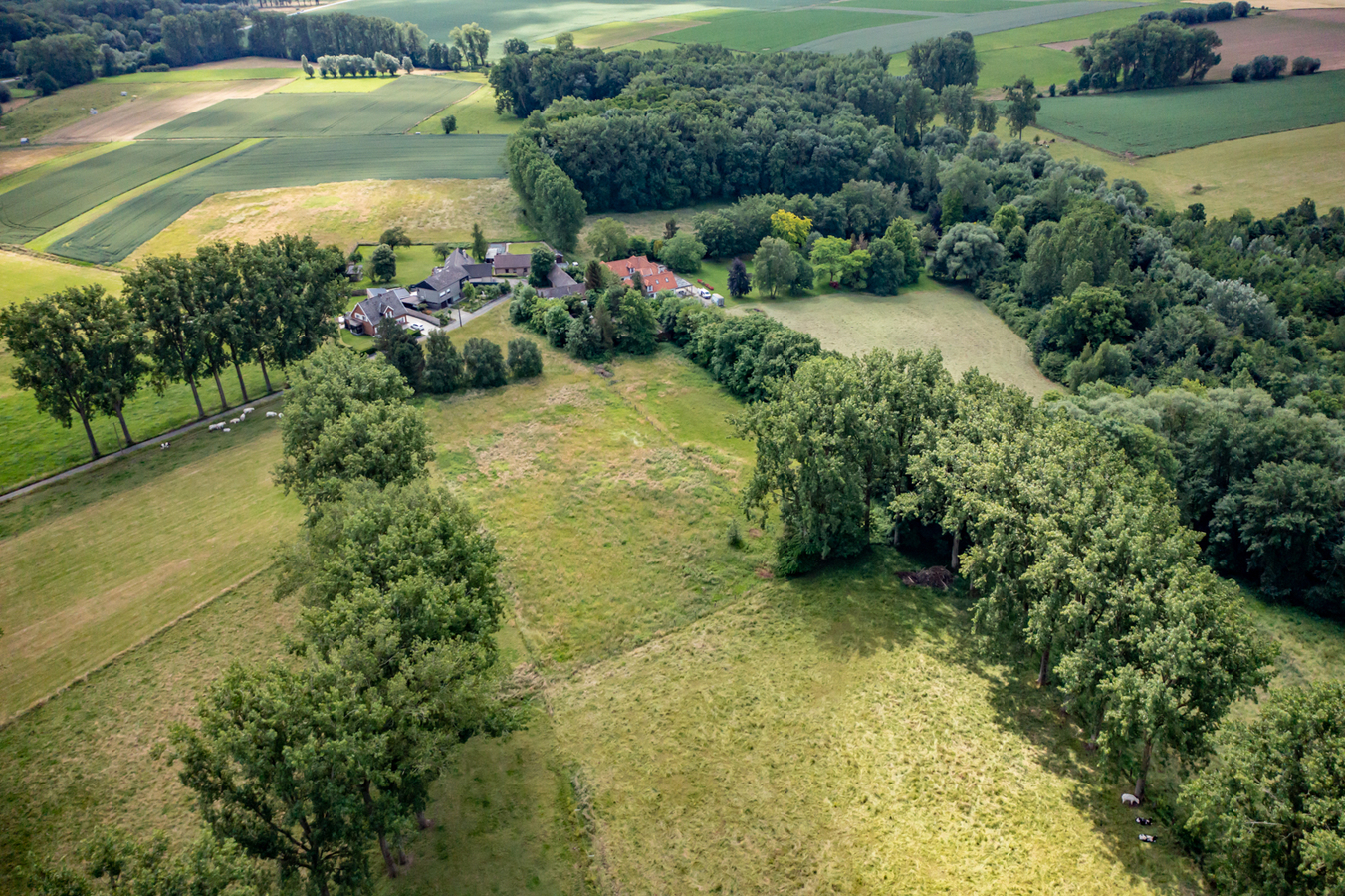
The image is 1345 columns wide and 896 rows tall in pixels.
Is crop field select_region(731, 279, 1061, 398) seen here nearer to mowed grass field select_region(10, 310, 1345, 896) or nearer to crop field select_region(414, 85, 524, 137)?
mowed grass field select_region(10, 310, 1345, 896)

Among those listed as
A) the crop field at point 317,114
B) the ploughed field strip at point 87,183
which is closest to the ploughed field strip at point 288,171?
the ploughed field strip at point 87,183

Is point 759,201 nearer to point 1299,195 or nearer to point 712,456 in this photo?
point 712,456

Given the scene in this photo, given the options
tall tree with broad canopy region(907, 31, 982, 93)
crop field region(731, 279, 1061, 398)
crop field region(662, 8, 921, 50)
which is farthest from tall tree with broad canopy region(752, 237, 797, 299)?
crop field region(662, 8, 921, 50)

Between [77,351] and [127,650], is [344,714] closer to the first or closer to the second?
[127,650]

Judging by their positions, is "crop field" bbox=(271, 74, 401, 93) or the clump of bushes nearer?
the clump of bushes

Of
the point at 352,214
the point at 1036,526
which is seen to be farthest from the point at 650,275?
the point at 1036,526

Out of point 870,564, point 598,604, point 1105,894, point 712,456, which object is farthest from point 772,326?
point 1105,894
